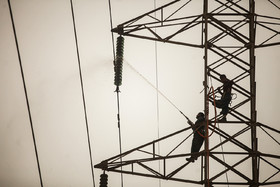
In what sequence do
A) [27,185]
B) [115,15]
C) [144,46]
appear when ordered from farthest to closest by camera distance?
[27,185] → [144,46] → [115,15]

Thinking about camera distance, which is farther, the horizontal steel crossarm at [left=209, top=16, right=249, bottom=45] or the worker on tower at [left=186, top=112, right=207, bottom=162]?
the worker on tower at [left=186, top=112, right=207, bottom=162]

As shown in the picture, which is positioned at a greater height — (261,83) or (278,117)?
(261,83)

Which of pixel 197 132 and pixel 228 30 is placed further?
pixel 197 132

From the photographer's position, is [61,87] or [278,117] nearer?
[61,87]

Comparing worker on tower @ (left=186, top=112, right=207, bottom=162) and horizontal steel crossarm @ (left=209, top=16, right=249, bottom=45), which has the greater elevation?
horizontal steel crossarm @ (left=209, top=16, right=249, bottom=45)

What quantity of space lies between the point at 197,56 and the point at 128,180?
7770mm

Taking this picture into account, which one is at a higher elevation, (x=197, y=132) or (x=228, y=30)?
(x=228, y=30)

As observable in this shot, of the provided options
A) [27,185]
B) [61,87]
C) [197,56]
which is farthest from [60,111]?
[197,56]

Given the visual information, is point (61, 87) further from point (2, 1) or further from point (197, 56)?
point (197, 56)

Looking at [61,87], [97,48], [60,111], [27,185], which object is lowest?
[27,185]

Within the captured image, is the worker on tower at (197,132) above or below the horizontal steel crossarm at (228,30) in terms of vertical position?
below

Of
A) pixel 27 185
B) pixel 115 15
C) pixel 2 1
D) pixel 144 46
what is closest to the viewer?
pixel 2 1

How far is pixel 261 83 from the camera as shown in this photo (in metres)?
13.3

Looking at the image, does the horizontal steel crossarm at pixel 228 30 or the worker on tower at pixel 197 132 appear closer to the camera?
the horizontal steel crossarm at pixel 228 30
